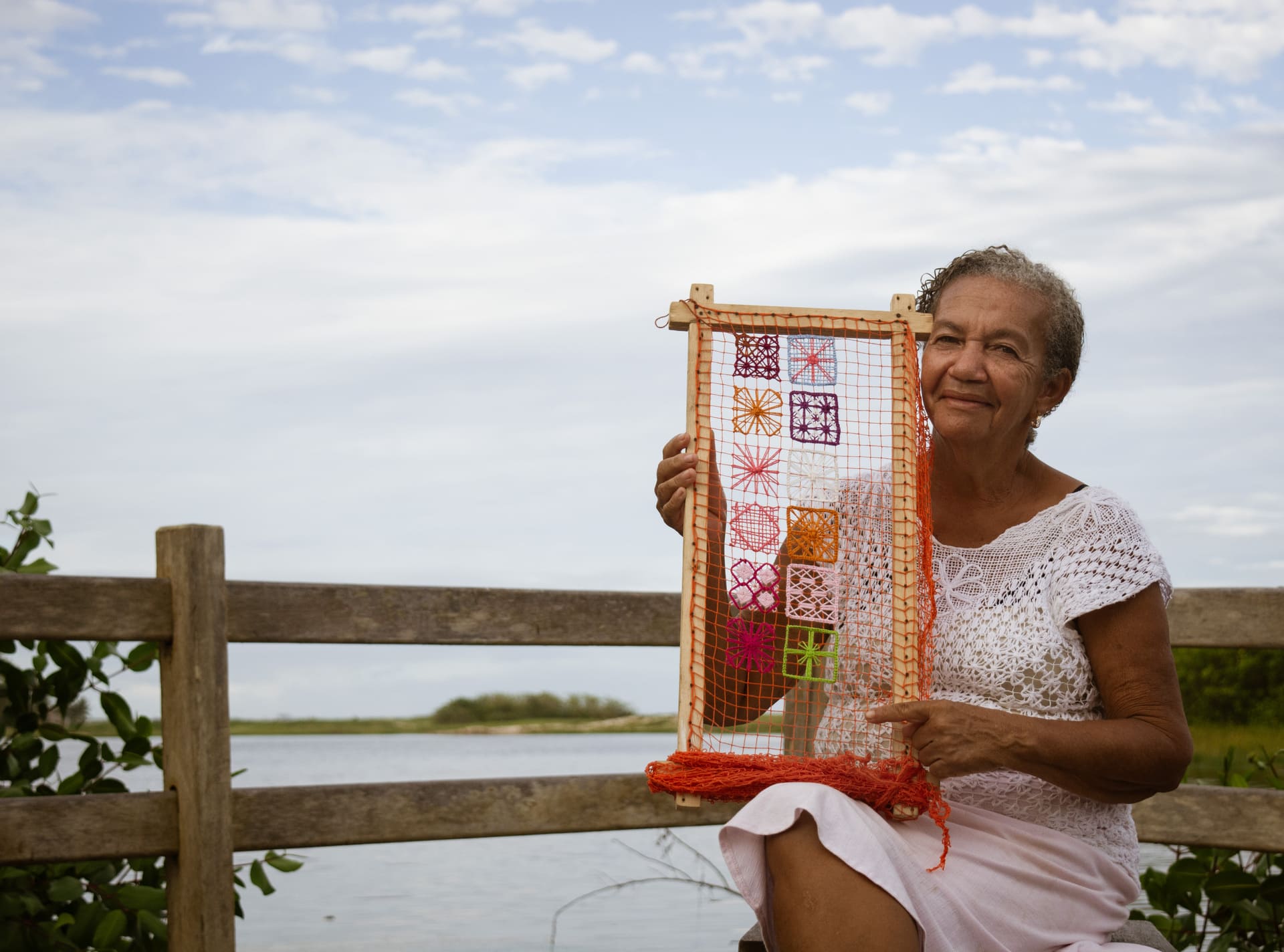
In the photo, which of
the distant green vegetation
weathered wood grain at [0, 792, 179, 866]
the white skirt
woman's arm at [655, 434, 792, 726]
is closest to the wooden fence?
weathered wood grain at [0, 792, 179, 866]

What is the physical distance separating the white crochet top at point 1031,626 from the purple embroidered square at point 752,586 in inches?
5.8

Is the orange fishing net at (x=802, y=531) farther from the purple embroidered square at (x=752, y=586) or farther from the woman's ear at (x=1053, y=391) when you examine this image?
the woman's ear at (x=1053, y=391)

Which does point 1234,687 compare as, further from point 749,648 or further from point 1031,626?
point 749,648

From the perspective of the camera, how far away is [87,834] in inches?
109

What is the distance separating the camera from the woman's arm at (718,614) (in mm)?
2115

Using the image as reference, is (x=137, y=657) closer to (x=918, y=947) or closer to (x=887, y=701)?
(x=887, y=701)

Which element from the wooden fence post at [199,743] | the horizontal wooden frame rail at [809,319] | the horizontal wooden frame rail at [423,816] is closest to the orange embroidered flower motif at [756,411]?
the horizontal wooden frame rail at [809,319]

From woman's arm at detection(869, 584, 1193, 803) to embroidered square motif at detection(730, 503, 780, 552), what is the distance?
0.45m

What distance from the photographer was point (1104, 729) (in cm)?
188

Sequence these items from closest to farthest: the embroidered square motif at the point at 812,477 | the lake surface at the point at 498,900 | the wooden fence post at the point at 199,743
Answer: the embroidered square motif at the point at 812,477, the wooden fence post at the point at 199,743, the lake surface at the point at 498,900

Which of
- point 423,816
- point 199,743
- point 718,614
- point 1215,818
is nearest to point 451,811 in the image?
point 423,816

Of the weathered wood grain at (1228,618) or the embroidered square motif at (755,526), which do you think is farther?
the weathered wood grain at (1228,618)

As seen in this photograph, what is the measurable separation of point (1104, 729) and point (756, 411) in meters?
0.80

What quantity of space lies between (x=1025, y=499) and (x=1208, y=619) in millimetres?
1411
